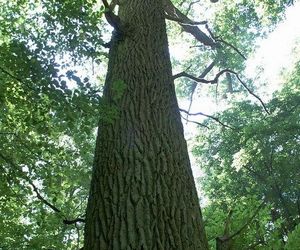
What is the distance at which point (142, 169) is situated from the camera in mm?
2650

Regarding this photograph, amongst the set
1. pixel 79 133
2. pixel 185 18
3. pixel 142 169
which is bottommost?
pixel 142 169

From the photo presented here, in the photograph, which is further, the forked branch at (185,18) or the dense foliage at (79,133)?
the forked branch at (185,18)

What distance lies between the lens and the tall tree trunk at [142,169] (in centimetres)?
229

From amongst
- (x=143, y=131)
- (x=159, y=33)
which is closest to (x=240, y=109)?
(x=159, y=33)

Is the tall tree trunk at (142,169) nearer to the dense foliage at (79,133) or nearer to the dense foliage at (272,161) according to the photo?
the dense foliage at (79,133)

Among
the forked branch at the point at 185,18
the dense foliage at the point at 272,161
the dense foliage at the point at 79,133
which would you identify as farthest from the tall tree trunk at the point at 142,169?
the dense foliage at the point at 272,161

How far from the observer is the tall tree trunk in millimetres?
2295

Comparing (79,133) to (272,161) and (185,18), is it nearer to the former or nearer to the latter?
(185,18)

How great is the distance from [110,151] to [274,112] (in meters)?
9.38

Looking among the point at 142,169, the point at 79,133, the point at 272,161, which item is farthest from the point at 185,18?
the point at 272,161

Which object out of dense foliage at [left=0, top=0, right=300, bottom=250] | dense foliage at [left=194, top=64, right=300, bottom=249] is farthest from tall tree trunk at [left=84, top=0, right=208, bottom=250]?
dense foliage at [left=194, top=64, right=300, bottom=249]

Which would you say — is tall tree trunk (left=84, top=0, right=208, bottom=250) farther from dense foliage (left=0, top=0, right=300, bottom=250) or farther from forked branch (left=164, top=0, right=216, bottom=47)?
forked branch (left=164, top=0, right=216, bottom=47)

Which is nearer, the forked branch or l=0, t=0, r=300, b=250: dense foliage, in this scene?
l=0, t=0, r=300, b=250: dense foliage

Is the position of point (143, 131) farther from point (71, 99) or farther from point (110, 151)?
point (71, 99)
